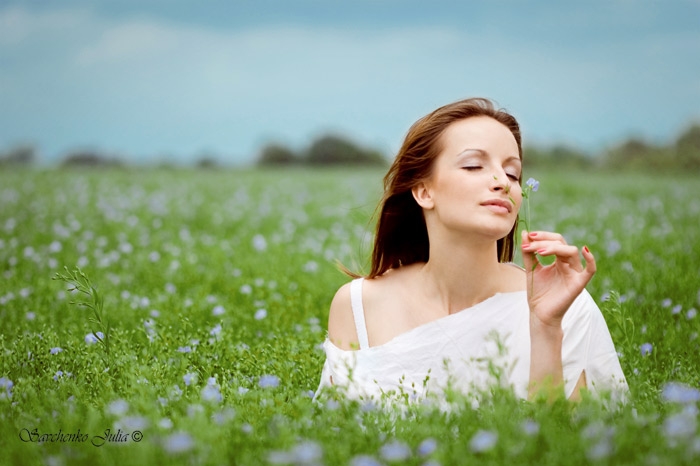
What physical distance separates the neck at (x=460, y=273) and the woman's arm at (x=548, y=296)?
40 cm

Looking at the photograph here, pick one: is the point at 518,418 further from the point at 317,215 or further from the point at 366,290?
the point at 317,215

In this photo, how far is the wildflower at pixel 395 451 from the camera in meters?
2.33

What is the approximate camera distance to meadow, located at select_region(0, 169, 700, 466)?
2.45 m

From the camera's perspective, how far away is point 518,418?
2.62 m

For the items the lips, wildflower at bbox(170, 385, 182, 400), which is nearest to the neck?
the lips

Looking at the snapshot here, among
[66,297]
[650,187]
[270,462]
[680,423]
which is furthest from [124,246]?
[650,187]

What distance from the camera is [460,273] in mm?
3613

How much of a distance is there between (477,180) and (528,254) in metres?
0.41

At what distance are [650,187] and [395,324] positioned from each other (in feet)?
41.9

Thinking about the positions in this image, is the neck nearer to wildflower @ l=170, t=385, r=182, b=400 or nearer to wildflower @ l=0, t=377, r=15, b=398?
wildflower @ l=170, t=385, r=182, b=400

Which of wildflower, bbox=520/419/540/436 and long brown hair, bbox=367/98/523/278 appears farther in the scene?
long brown hair, bbox=367/98/523/278

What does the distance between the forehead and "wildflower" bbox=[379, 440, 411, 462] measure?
145 centimetres

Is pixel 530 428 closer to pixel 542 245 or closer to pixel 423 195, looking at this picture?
pixel 542 245

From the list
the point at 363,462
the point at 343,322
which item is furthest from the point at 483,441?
the point at 343,322
